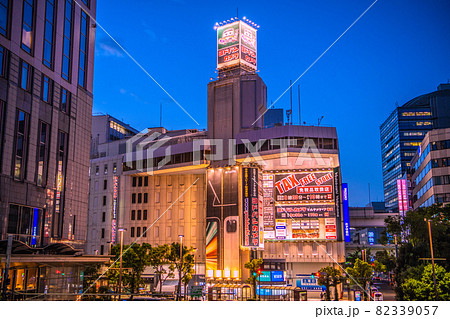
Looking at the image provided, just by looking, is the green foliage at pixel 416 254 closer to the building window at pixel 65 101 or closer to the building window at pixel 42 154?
the building window at pixel 42 154

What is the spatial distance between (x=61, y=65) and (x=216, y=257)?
127 feet

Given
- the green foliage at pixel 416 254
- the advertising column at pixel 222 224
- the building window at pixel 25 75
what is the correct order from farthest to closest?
1. the advertising column at pixel 222 224
2. the building window at pixel 25 75
3. the green foliage at pixel 416 254

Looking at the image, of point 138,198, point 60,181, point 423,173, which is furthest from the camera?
point 423,173

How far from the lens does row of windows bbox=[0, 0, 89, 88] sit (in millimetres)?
44562

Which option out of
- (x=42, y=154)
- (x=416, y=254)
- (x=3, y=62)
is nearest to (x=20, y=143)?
(x=42, y=154)

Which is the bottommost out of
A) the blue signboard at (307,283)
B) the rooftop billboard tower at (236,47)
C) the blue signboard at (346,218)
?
the blue signboard at (307,283)

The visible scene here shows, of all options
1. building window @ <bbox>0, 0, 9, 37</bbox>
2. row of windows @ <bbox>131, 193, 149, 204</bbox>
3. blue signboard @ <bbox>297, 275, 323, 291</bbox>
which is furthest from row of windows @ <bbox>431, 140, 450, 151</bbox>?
building window @ <bbox>0, 0, 9, 37</bbox>

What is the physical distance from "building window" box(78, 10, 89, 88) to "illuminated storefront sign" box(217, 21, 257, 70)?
3397cm

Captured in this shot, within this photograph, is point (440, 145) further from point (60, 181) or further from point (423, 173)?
point (60, 181)

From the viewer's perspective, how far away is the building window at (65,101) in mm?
53219

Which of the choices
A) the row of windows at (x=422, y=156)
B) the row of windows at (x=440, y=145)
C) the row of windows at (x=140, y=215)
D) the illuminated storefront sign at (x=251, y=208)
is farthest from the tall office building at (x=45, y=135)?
the row of windows at (x=422, y=156)

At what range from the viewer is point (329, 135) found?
76750mm

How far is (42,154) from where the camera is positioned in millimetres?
49500

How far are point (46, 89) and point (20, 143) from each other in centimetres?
751
